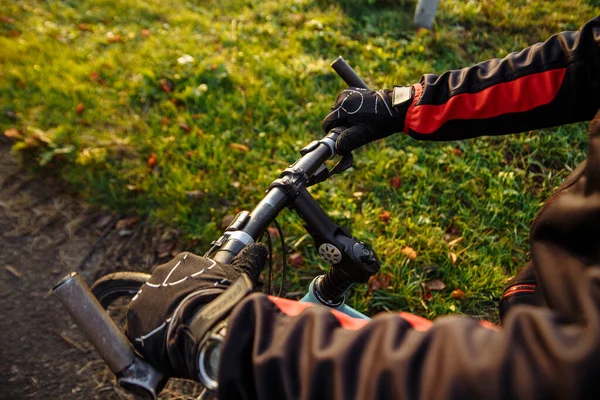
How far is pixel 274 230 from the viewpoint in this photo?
2838mm

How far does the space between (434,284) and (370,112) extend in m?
1.27

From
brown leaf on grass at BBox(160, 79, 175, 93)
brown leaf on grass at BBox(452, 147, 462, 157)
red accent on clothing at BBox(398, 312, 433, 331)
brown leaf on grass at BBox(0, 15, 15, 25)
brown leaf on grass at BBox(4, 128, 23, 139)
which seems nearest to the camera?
red accent on clothing at BBox(398, 312, 433, 331)

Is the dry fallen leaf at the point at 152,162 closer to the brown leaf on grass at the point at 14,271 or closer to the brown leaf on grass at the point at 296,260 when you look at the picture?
the brown leaf on grass at the point at 14,271

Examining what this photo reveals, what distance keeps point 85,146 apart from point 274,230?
1851 mm

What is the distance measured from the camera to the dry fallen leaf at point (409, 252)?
8.38 ft

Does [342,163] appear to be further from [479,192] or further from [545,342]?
[479,192]

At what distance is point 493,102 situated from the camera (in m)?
1.77

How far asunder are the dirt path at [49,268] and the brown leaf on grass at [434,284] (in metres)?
1.58

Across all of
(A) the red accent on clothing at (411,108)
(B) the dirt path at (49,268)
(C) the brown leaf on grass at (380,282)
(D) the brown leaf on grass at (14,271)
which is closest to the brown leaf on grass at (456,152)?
(C) the brown leaf on grass at (380,282)

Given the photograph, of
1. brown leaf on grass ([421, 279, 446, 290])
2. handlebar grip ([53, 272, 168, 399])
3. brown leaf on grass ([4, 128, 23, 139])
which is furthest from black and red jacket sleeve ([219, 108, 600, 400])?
brown leaf on grass ([4, 128, 23, 139])

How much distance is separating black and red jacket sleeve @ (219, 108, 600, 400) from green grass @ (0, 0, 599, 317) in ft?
4.81

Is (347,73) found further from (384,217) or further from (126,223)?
(126,223)

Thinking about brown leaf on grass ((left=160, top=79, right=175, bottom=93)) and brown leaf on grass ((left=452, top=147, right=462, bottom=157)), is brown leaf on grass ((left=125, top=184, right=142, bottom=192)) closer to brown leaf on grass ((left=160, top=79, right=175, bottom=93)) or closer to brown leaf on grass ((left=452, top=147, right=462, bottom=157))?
brown leaf on grass ((left=160, top=79, right=175, bottom=93))

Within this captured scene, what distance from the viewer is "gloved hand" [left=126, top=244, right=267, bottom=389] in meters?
1.02
